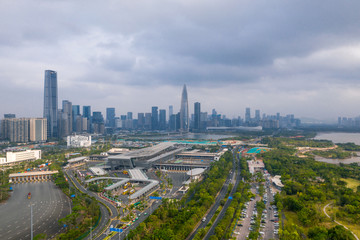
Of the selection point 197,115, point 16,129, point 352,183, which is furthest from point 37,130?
point 197,115

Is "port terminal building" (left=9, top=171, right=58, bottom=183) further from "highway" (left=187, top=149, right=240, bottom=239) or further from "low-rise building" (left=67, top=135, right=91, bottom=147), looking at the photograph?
"low-rise building" (left=67, top=135, right=91, bottom=147)

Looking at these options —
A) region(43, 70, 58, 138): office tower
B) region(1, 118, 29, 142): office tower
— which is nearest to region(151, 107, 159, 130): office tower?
region(43, 70, 58, 138): office tower

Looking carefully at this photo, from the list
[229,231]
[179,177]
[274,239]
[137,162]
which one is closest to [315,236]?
[274,239]

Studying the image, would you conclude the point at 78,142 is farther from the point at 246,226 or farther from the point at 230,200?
the point at 246,226

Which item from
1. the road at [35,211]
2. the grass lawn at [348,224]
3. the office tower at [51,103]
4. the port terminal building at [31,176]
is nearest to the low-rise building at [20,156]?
the port terminal building at [31,176]

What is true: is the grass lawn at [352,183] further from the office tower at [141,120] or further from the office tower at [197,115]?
the office tower at [141,120]
